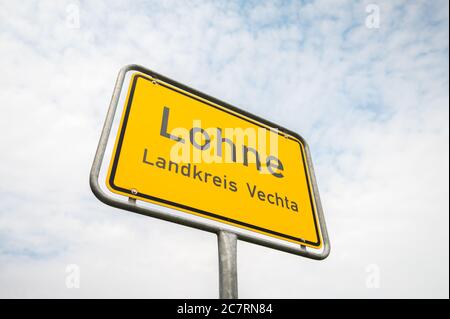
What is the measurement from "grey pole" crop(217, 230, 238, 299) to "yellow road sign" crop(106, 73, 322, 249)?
97 mm

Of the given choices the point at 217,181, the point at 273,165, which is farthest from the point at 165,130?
the point at 273,165

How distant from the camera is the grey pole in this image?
0.93 m

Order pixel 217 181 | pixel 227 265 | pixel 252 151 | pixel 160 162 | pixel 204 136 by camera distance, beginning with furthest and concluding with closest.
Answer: pixel 252 151 → pixel 204 136 → pixel 217 181 → pixel 160 162 → pixel 227 265

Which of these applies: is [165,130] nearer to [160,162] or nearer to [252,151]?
[160,162]

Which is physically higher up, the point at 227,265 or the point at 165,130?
the point at 165,130

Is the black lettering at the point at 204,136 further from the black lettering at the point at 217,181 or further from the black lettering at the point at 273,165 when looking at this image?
the black lettering at the point at 273,165

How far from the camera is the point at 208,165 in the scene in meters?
1.28

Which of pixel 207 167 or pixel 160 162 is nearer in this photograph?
pixel 160 162

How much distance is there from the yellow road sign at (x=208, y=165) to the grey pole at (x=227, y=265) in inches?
3.8

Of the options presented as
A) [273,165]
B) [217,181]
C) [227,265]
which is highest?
[273,165]

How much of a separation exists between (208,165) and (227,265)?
18.8 inches

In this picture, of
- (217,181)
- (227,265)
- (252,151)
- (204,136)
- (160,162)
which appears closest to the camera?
(227,265)
